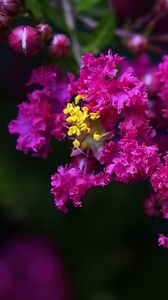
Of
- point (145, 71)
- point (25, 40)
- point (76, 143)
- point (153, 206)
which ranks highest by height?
point (145, 71)

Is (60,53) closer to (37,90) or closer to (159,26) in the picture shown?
(37,90)

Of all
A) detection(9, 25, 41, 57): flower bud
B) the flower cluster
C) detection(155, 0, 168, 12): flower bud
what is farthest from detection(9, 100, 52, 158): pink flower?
detection(155, 0, 168, 12): flower bud

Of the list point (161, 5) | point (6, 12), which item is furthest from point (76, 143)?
point (161, 5)

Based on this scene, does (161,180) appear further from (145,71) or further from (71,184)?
(145,71)

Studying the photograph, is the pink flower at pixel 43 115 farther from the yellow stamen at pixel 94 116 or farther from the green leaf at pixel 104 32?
the green leaf at pixel 104 32

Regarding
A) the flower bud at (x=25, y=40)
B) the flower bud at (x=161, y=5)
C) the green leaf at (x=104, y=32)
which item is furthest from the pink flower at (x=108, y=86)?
the flower bud at (x=161, y=5)

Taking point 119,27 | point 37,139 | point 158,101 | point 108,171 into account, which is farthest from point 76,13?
point 108,171
